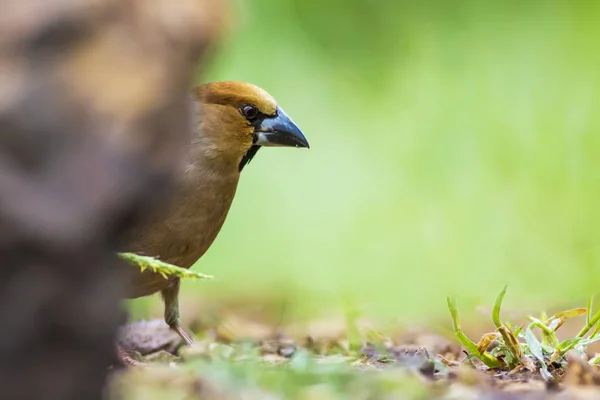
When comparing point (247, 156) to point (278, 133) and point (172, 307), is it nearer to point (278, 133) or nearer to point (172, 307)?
point (278, 133)

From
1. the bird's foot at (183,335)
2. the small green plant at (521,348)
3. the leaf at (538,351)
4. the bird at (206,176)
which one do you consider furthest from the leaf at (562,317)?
the bird's foot at (183,335)

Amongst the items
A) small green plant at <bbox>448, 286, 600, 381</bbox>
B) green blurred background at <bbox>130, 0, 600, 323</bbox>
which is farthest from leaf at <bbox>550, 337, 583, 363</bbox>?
green blurred background at <bbox>130, 0, 600, 323</bbox>

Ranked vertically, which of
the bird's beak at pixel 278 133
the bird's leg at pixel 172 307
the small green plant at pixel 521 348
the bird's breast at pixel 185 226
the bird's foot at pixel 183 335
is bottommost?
the bird's foot at pixel 183 335

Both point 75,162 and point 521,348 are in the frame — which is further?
point 521,348

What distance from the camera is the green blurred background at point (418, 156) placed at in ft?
23.3

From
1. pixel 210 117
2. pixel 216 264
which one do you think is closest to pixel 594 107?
pixel 216 264

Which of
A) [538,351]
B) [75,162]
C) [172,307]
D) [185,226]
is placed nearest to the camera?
[75,162]

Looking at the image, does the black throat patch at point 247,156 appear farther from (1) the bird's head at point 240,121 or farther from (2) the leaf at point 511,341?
(2) the leaf at point 511,341

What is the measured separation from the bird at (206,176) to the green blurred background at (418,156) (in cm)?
261

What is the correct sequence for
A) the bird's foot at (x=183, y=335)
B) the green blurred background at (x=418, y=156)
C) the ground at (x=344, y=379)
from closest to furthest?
the ground at (x=344, y=379) → the bird's foot at (x=183, y=335) → the green blurred background at (x=418, y=156)

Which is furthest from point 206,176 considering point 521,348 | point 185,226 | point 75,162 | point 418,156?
point 418,156

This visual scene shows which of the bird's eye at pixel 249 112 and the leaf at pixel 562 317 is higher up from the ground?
the bird's eye at pixel 249 112

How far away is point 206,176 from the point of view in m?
3.61

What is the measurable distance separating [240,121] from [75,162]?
240 centimetres
